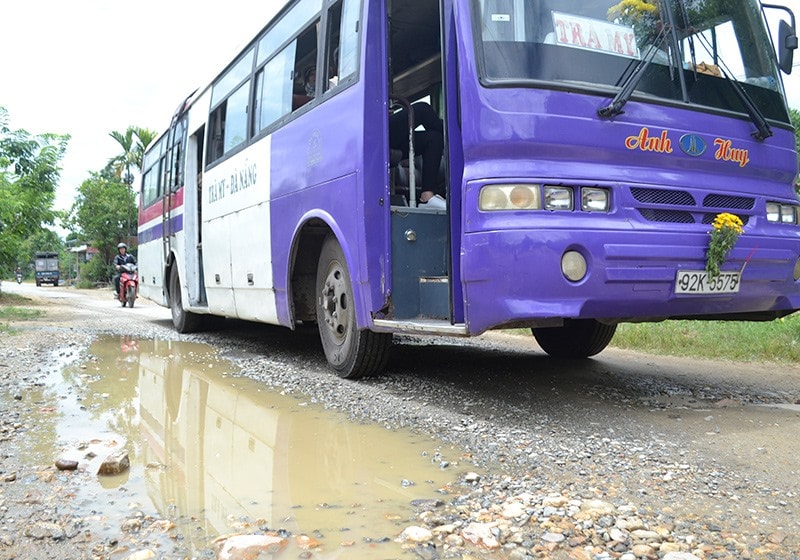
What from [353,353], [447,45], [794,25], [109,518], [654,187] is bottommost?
[109,518]

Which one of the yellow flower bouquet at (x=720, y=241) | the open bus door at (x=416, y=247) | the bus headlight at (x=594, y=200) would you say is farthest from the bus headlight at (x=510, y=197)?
the yellow flower bouquet at (x=720, y=241)

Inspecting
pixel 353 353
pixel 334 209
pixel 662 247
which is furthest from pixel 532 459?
pixel 334 209

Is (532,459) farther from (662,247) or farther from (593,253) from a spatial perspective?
(662,247)

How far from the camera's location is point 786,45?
4.59 m

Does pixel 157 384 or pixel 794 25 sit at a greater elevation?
pixel 794 25

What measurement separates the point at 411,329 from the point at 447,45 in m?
1.76

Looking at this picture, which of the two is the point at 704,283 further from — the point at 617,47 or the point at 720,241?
the point at 617,47

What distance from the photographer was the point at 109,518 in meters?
2.57

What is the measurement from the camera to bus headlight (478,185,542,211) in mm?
Answer: 3676

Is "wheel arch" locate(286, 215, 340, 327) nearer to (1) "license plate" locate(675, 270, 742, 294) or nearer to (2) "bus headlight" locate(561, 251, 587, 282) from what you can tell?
(2) "bus headlight" locate(561, 251, 587, 282)

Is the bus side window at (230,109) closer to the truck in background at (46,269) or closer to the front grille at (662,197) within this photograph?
the front grille at (662,197)

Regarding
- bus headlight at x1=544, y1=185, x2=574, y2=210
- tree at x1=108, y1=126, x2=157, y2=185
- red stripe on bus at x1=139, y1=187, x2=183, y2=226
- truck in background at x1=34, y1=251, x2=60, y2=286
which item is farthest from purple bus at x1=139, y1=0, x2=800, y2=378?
truck in background at x1=34, y1=251, x2=60, y2=286

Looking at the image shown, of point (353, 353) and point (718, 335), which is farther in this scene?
point (718, 335)

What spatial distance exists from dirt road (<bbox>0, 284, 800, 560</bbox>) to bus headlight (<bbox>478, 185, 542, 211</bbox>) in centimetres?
122
